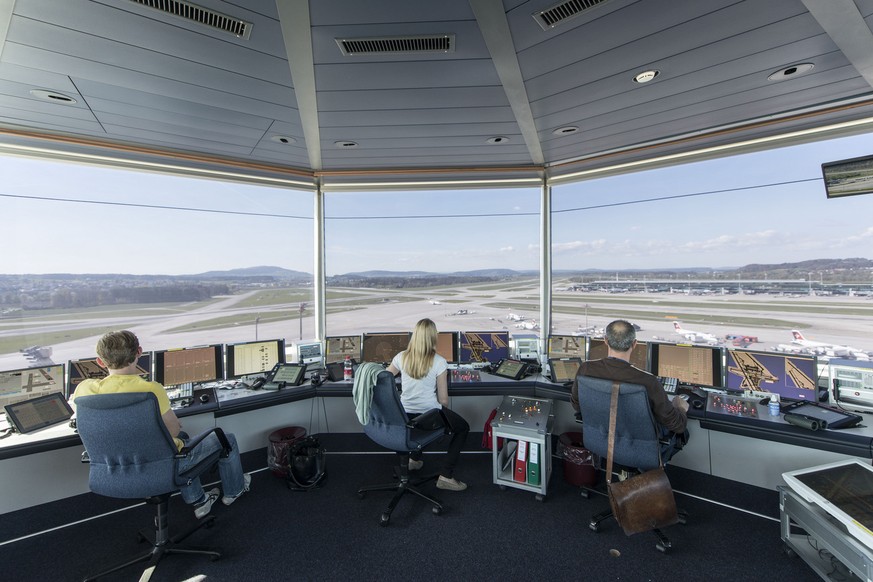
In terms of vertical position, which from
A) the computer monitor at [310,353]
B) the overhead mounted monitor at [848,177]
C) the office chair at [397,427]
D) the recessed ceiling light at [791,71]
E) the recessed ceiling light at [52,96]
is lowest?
the office chair at [397,427]

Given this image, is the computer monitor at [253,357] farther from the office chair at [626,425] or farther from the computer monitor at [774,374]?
the computer monitor at [774,374]

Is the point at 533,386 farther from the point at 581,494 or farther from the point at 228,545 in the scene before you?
the point at 228,545

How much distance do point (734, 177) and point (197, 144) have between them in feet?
16.9

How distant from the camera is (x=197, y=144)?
10.3 feet

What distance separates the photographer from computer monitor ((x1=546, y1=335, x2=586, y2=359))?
11.3 feet

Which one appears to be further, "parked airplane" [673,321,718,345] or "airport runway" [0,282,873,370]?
"parked airplane" [673,321,718,345]

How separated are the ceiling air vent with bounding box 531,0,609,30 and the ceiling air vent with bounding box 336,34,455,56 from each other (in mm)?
452

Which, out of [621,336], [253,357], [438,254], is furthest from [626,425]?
[253,357]

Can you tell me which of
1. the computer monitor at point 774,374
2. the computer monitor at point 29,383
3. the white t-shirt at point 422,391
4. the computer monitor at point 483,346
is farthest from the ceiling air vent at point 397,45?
the computer monitor at point 29,383

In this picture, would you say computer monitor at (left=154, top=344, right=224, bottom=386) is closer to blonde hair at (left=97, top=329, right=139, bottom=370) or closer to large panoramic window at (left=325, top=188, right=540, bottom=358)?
blonde hair at (left=97, top=329, right=139, bottom=370)

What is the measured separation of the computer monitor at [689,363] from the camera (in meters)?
2.74

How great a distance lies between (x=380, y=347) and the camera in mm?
3662

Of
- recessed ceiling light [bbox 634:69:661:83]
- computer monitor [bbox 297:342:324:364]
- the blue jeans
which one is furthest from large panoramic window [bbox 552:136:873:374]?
the blue jeans

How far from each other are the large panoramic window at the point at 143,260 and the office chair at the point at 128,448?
1538 millimetres
